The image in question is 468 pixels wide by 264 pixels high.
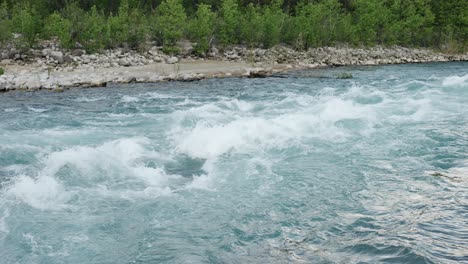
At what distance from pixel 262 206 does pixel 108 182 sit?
2.94 m

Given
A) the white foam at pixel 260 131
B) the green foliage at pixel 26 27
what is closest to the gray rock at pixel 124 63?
the green foliage at pixel 26 27

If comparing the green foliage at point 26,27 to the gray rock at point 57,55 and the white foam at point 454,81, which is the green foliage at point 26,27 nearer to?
the gray rock at point 57,55

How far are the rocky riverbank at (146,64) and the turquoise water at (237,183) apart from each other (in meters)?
6.30

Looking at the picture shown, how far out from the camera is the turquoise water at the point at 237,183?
620 cm

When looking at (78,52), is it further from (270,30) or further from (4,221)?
(4,221)

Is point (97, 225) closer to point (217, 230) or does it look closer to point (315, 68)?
point (217, 230)

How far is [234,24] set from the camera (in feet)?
104

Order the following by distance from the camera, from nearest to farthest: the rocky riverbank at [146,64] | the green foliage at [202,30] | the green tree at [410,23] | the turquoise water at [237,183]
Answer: the turquoise water at [237,183], the rocky riverbank at [146,64], the green foliage at [202,30], the green tree at [410,23]

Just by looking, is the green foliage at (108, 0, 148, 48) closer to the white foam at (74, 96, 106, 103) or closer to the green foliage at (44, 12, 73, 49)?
the green foliage at (44, 12, 73, 49)

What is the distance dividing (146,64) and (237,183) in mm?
19020

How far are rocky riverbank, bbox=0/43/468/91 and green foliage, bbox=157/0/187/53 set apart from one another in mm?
689

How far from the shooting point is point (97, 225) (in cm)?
690

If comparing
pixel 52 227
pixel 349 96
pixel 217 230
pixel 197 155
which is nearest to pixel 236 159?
pixel 197 155

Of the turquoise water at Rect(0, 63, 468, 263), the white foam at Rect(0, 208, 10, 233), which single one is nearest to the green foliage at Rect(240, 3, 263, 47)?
the turquoise water at Rect(0, 63, 468, 263)
